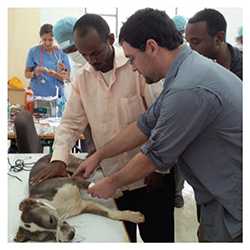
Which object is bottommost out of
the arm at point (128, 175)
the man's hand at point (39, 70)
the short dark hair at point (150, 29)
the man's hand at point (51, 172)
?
the man's hand at point (51, 172)

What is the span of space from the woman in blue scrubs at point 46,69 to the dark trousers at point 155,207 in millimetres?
1104

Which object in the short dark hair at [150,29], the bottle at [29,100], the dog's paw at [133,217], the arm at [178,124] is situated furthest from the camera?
the bottle at [29,100]

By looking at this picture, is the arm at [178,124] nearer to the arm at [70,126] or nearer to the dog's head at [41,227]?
the dog's head at [41,227]

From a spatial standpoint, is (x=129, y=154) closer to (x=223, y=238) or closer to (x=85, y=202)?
(x=85, y=202)

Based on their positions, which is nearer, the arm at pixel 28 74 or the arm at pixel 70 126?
the arm at pixel 70 126

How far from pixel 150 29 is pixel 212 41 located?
44 cm

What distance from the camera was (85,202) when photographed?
3.67 ft

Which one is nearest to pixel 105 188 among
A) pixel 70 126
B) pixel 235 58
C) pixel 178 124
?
pixel 178 124

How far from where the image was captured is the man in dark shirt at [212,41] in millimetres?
1189

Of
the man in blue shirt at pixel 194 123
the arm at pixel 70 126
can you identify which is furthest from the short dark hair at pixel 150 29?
the arm at pixel 70 126

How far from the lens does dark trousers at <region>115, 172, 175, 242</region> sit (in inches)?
53.1

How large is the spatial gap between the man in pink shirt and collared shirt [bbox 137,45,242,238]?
36 centimetres

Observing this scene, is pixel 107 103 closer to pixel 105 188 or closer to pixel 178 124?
pixel 105 188

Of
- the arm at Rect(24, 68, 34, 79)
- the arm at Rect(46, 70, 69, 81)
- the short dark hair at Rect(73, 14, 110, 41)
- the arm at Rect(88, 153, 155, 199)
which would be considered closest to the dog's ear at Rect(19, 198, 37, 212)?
the arm at Rect(88, 153, 155, 199)
